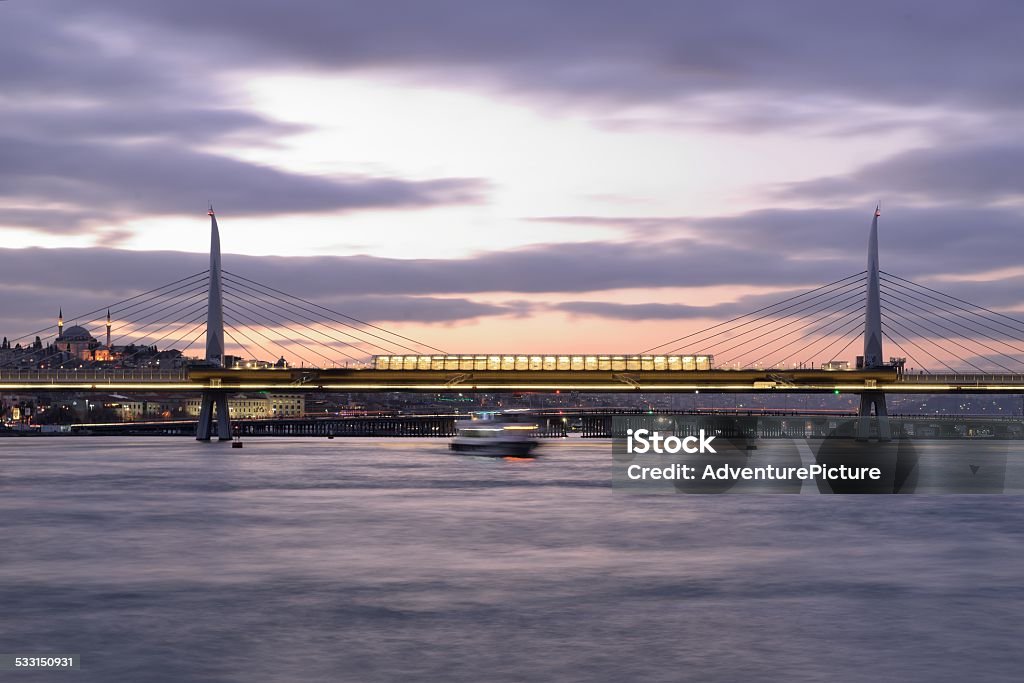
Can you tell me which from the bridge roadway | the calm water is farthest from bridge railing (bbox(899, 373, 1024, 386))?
the calm water

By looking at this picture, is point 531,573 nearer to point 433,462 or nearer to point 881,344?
point 433,462

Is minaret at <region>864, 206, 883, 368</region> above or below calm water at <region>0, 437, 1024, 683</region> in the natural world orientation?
above

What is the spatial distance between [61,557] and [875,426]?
127 m

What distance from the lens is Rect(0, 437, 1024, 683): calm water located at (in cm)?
2488

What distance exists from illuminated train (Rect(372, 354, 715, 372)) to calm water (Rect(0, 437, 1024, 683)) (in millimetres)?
78017

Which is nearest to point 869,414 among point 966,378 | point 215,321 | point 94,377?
point 966,378

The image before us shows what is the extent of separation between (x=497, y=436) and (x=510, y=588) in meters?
94.3

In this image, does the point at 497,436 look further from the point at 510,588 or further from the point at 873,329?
the point at 510,588

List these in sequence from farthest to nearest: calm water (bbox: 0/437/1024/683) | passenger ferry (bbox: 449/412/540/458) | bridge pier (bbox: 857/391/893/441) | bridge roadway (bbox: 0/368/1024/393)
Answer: bridge pier (bbox: 857/391/893/441), bridge roadway (bbox: 0/368/1024/393), passenger ferry (bbox: 449/412/540/458), calm water (bbox: 0/437/1024/683)

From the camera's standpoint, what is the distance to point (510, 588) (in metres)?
33.8

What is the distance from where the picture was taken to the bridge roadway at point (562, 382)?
139 m

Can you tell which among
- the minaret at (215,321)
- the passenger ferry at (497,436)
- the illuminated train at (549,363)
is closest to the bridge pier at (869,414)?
the illuminated train at (549,363)

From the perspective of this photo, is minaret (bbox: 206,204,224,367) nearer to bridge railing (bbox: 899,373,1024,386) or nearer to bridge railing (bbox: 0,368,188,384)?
bridge railing (bbox: 0,368,188,384)

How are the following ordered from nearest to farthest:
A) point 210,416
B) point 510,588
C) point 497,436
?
point 510,588 → point 497,436 → point 210,416
